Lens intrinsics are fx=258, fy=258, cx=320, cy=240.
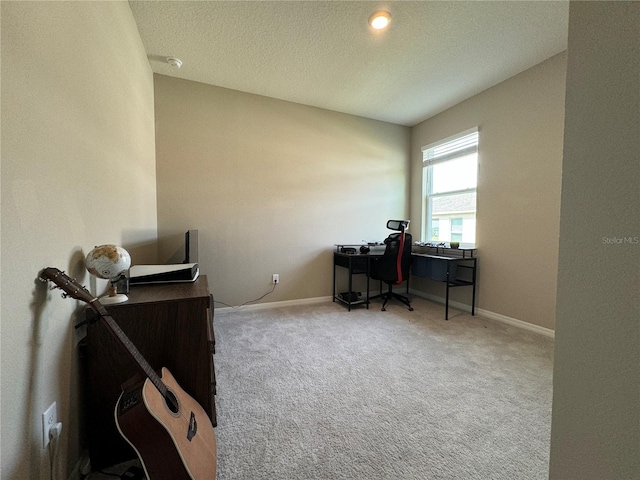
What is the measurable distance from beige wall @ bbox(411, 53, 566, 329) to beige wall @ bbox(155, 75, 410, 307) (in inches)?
52.0

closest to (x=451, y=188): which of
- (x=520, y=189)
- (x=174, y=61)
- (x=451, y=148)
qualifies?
(x=451, y=148)

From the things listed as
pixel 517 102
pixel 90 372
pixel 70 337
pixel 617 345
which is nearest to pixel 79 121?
pixel 70 337

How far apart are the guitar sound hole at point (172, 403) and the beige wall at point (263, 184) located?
209 cm

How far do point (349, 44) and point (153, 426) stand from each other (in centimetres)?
282

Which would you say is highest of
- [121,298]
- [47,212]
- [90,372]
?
[47,212]

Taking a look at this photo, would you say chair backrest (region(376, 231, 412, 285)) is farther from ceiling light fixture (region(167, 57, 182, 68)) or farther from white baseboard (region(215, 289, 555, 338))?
ceiling light fixture (region(167, 57, 182, 68))

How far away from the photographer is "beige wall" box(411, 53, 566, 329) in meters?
2.48

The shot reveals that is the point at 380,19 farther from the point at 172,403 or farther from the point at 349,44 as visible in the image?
the point at 172,403

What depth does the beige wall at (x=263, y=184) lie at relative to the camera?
2828 mm

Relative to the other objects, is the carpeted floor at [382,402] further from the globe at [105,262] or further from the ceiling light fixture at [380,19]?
the ceiling light fixture at [380,19]

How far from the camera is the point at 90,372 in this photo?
41.9 inches

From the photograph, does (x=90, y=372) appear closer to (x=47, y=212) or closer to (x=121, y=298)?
(x=121, y=298)

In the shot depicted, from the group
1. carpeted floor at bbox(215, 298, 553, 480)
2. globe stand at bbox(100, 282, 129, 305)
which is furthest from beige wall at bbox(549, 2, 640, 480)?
globe stand at bbox(100, 282, 129, 305)

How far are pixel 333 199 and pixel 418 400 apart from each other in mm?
2597
